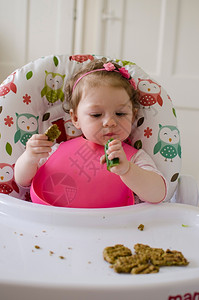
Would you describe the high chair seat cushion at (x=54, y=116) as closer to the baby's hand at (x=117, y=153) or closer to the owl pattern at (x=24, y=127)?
the owl pattern at (x=24, y=127)

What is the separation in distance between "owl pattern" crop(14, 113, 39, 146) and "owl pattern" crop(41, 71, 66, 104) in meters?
0.09

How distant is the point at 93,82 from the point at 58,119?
0.61ft

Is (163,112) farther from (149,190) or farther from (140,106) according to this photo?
(149,190)

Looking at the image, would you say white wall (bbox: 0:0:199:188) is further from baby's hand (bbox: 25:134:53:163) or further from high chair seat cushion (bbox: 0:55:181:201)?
baby's hand (bbox: 25:134:53:163)

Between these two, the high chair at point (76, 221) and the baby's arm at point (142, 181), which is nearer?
the high chair at point (76, 221)

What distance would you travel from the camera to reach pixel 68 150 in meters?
1.12

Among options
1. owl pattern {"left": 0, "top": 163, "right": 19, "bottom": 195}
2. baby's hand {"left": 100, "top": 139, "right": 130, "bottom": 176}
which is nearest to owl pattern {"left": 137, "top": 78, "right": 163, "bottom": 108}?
baby's hand {"left": 100, "top": 139, "right": 130, "bottom": 176}

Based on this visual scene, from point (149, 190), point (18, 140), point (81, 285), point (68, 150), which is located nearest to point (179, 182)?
point (149, 190)

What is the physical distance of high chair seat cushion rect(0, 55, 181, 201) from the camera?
44.0 inches

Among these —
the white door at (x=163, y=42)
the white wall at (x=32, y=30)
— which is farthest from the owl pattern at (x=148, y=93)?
the white wall at (x=32, y=30)

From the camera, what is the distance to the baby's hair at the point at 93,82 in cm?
108

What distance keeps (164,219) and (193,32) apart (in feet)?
6.36

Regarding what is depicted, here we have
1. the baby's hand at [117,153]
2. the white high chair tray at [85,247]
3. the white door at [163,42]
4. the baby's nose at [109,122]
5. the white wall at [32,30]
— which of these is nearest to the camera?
the white high chair tray at [85,247]

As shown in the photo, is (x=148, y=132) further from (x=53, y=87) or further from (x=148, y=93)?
(x=53, y=87)
